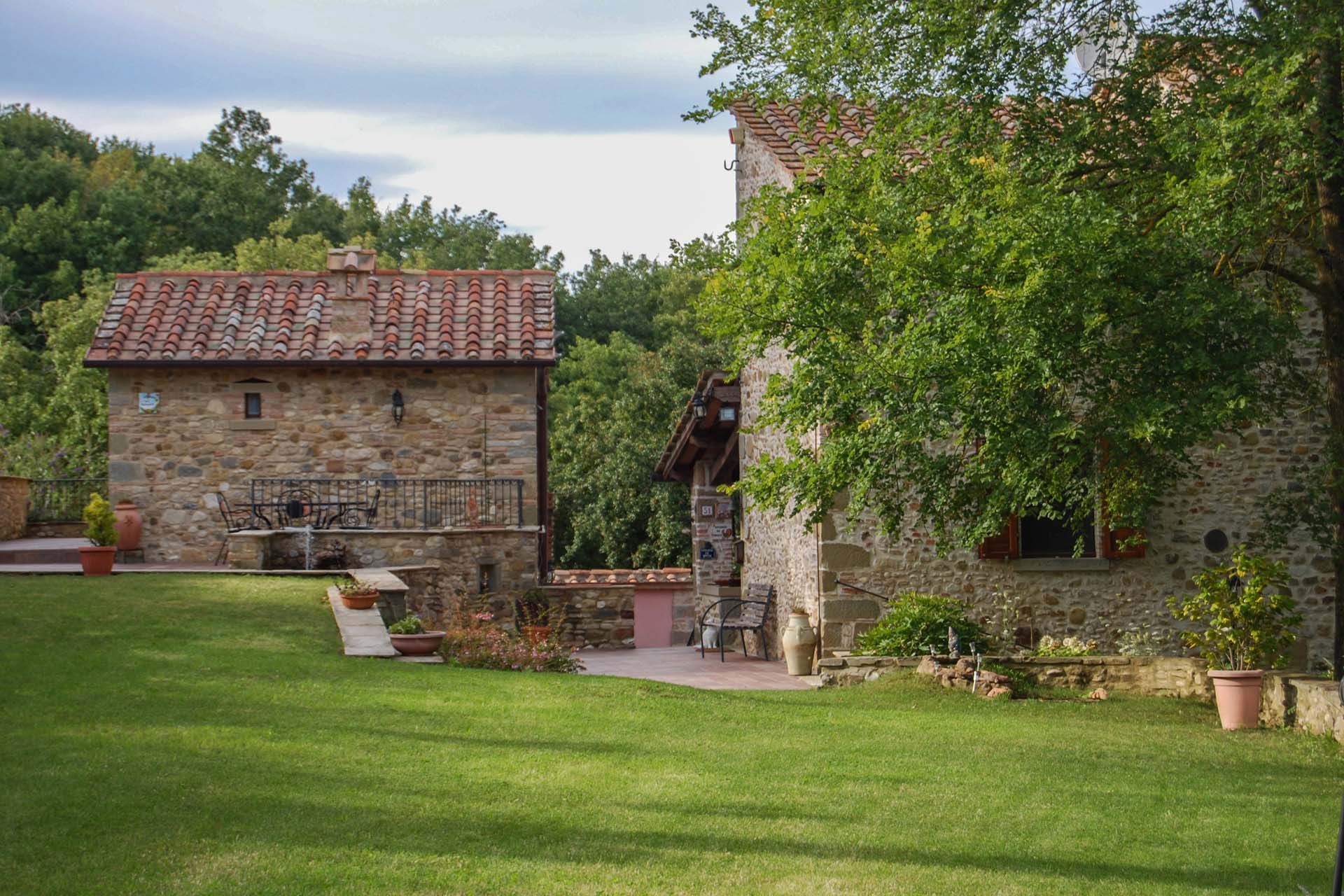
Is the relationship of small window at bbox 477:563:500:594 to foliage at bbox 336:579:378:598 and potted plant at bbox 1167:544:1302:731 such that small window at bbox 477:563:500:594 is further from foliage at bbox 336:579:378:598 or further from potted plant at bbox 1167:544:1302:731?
potted plant at bbox 1167:544:1302:731

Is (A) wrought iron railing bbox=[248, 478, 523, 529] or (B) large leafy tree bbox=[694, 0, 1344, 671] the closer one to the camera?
(B) large leafy tree bbox=[694, 0, 1344, 671]

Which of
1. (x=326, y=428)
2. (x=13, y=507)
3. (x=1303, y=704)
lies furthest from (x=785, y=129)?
(x=13, y=507)

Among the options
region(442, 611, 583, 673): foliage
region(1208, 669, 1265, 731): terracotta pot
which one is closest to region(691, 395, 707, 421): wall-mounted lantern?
region(442, 611, 583, 673): foliage

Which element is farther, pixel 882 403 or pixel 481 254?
pixel 481 254

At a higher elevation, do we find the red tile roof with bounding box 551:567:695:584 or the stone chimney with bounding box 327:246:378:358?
the stone chimney with bounding box 327:246:378:358

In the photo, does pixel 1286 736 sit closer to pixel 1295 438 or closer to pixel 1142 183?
pixel 1142 183

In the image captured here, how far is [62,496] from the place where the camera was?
64.0ft

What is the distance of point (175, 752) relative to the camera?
6410 millimetres

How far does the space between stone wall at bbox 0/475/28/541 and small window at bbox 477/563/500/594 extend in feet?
21.8

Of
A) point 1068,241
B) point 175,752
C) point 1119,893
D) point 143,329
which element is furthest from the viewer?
point 143,329

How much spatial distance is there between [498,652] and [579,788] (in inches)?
199

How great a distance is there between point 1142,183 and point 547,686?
Answer: 585 centimetres

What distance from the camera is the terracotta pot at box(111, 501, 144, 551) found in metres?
17.1

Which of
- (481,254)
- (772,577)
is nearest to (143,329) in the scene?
(772,577)
